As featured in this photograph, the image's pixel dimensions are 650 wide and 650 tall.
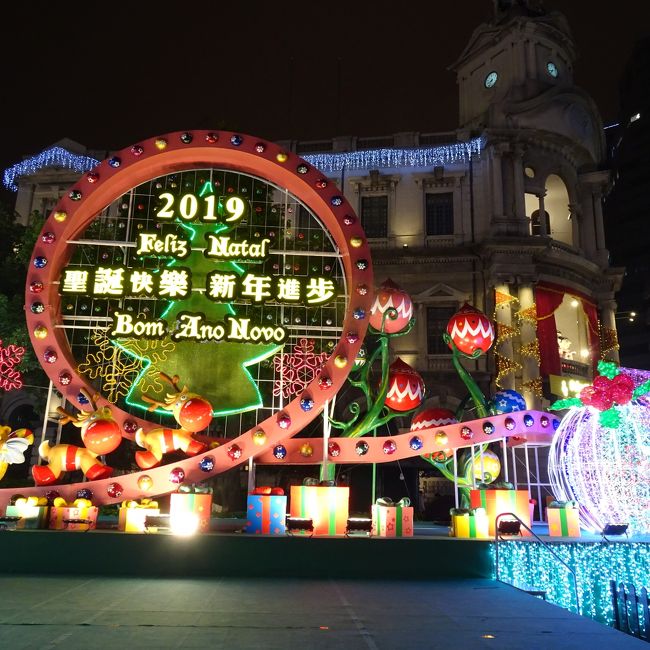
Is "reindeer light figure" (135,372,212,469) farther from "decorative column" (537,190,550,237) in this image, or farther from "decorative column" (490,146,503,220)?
"decorative column" (537,190,550,237)

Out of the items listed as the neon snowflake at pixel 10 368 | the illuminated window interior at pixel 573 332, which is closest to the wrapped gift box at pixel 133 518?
the neon snowflake at pixel 10 368

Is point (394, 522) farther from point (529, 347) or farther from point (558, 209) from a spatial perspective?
point (558, 209)

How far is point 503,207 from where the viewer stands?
28969 mm

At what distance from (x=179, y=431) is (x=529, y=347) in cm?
1845

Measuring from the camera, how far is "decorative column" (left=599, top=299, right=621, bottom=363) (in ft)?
97.5

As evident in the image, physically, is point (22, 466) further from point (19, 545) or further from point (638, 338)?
point (638, 338)

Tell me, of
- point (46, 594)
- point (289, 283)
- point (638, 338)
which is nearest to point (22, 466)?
point (289, 283)

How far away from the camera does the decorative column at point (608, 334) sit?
2972cm

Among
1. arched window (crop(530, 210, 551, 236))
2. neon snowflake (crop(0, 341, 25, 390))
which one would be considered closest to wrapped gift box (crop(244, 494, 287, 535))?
neon snowflake (crop(0, 341, 25, 390))

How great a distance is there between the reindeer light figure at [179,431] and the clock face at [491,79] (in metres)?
26.9

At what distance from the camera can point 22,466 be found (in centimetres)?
2775

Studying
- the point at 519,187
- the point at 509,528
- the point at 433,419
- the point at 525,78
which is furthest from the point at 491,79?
the point at 509,528

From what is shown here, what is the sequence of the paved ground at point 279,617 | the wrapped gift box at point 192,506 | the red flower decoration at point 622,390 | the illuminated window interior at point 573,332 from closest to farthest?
the paved ground at point 279,617 → the wrapped gift box at point 192,506 → the red flower decoration at point 622,390 → the illuminated window interior at point 573,332

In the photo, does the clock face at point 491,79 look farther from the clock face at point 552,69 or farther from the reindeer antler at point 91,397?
the reindeer antler at point 91,397
